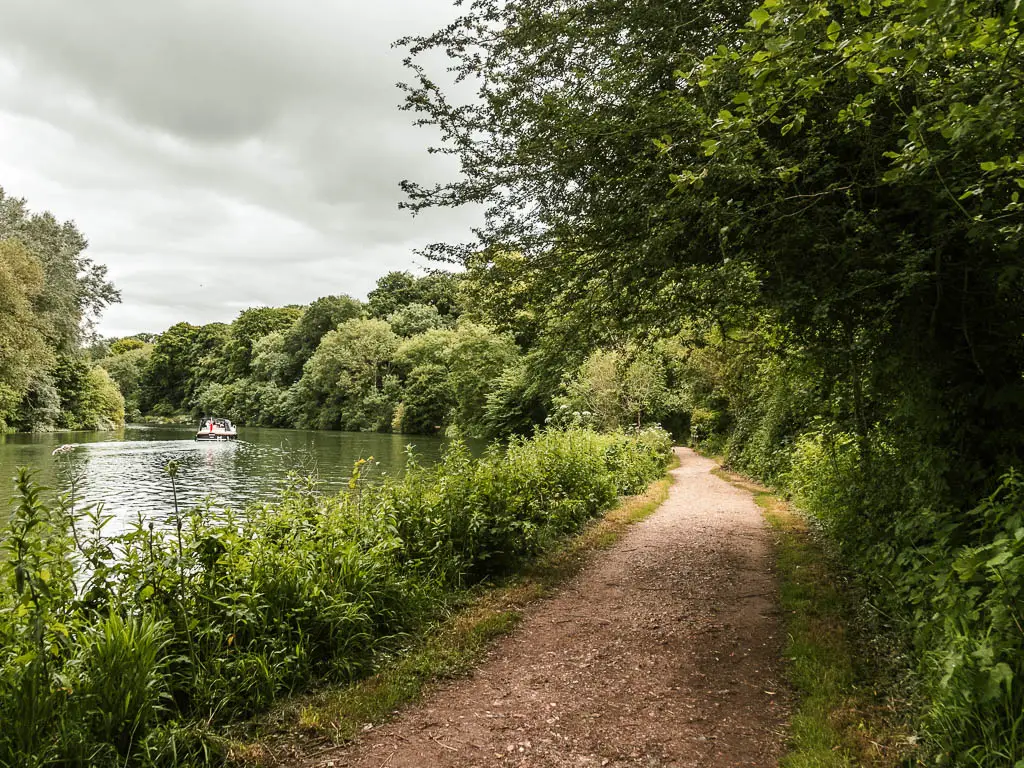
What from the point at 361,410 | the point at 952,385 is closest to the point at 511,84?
the point at 952,385

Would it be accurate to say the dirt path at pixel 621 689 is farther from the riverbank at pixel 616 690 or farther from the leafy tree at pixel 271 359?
the leafy tree at pixel 271 359

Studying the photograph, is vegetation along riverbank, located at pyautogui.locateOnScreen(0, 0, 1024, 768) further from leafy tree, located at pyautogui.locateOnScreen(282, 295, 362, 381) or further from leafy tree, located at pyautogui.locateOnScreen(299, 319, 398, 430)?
leafy tree, located at pyautogui.locateOnScreen(282, 295, 362, 381)

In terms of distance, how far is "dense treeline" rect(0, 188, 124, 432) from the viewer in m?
27.9

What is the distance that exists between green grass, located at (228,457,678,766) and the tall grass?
196 mm

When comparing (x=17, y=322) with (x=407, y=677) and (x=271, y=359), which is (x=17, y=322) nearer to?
(x=407, y=677)

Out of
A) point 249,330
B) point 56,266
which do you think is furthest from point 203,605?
point 249,330

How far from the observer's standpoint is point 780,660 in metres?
4.88

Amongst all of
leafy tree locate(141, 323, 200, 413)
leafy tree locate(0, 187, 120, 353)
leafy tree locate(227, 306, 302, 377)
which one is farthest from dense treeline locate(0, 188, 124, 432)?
leafy tree locate(141, 323, 200, 413)

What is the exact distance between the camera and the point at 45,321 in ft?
105

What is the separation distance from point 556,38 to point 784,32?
3.91 metres

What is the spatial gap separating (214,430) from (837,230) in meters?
44.1

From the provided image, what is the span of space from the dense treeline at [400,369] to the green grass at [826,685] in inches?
127

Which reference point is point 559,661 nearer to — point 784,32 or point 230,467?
point 784,32

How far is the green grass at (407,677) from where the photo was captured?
3793mm
